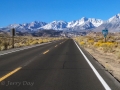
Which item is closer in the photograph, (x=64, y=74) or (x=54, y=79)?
(x=54, y=79)

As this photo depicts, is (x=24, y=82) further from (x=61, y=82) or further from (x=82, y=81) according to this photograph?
(x=82, y=81)

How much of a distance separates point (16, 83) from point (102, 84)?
294 cm

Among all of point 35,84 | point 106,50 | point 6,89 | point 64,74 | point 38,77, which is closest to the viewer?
point 6,89

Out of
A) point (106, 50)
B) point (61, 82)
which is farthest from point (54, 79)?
point (106, 50)

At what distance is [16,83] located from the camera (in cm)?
816

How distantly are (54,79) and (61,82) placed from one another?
0.62 m

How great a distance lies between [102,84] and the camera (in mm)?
8297

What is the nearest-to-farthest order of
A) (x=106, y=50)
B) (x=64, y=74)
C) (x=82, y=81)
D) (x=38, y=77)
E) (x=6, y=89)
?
(x=6, y=89), (x=82, y=81), (x=38, y=77), (x=64, y=74), (x=106, y=50)

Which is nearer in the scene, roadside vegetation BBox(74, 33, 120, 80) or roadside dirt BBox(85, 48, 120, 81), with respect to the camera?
roadside dirt BBox(85, 48, 120, 81)

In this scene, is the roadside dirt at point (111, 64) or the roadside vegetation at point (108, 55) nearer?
the roadside dirt at point (111, 64)

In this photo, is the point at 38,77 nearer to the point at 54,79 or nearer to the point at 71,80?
the point at 54,79

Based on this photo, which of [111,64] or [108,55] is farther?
[108,55]

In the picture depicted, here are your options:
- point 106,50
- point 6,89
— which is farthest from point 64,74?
point 106,50

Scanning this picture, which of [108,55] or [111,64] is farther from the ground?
[111,64]
